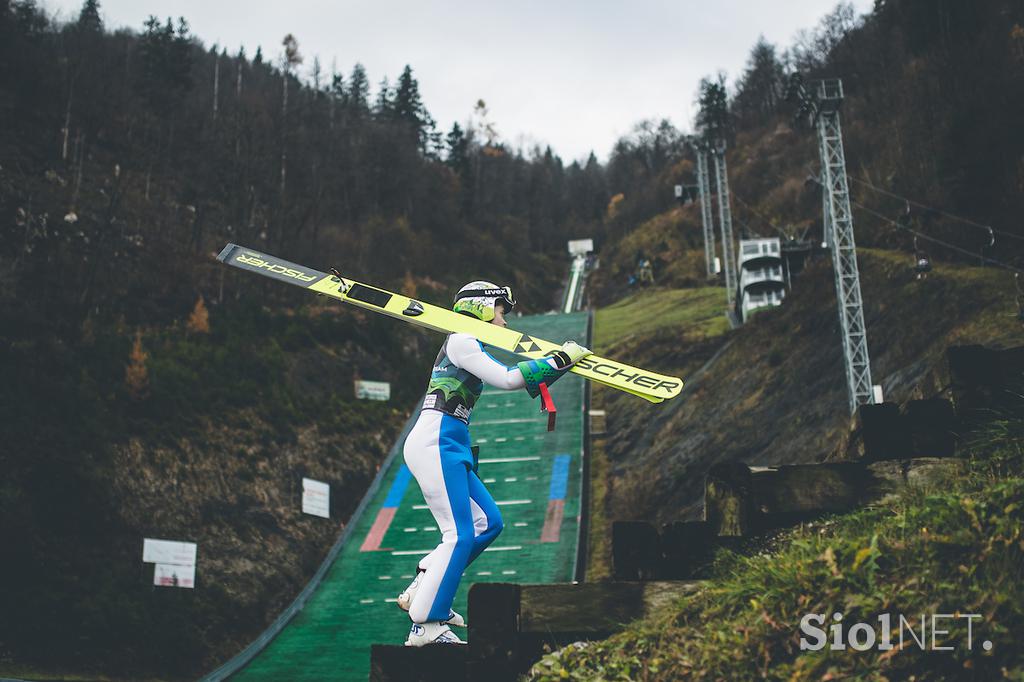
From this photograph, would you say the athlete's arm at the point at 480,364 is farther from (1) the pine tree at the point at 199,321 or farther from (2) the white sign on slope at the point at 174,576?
(1) the pine tree at the point at 199,321

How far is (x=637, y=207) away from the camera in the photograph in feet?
269

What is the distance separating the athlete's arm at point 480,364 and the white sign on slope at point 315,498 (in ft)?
51.6

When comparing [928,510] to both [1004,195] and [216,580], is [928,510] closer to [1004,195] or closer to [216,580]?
[216,580]

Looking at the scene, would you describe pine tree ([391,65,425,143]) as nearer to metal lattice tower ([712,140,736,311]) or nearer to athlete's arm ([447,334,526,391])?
metal lattice tower ([712,140,736,311])

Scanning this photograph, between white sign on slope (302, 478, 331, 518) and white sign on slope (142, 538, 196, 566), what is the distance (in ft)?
12.4

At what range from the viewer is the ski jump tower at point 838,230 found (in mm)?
19906

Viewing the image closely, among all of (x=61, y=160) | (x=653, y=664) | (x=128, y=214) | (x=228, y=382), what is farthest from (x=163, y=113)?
(x=653, y=664)

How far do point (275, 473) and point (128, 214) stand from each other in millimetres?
18376

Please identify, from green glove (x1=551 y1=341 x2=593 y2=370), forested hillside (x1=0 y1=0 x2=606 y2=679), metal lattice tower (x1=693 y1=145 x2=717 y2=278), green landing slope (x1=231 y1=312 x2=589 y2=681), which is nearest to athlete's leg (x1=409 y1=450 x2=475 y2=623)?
green glove (x1=551 y1=341 x2=593 y2=370)

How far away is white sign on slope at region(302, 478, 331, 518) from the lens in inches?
857

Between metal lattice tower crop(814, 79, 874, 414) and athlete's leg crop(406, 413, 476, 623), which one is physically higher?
metal lattice tower crop(814, 79, 874, 414)

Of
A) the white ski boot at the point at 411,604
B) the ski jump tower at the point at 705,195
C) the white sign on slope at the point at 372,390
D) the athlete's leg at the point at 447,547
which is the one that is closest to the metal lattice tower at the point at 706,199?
the ski jump tower at the point at 705,195

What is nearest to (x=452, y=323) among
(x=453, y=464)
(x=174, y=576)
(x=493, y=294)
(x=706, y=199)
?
(x=493, y=294)

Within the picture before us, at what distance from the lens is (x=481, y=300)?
7504 mm
